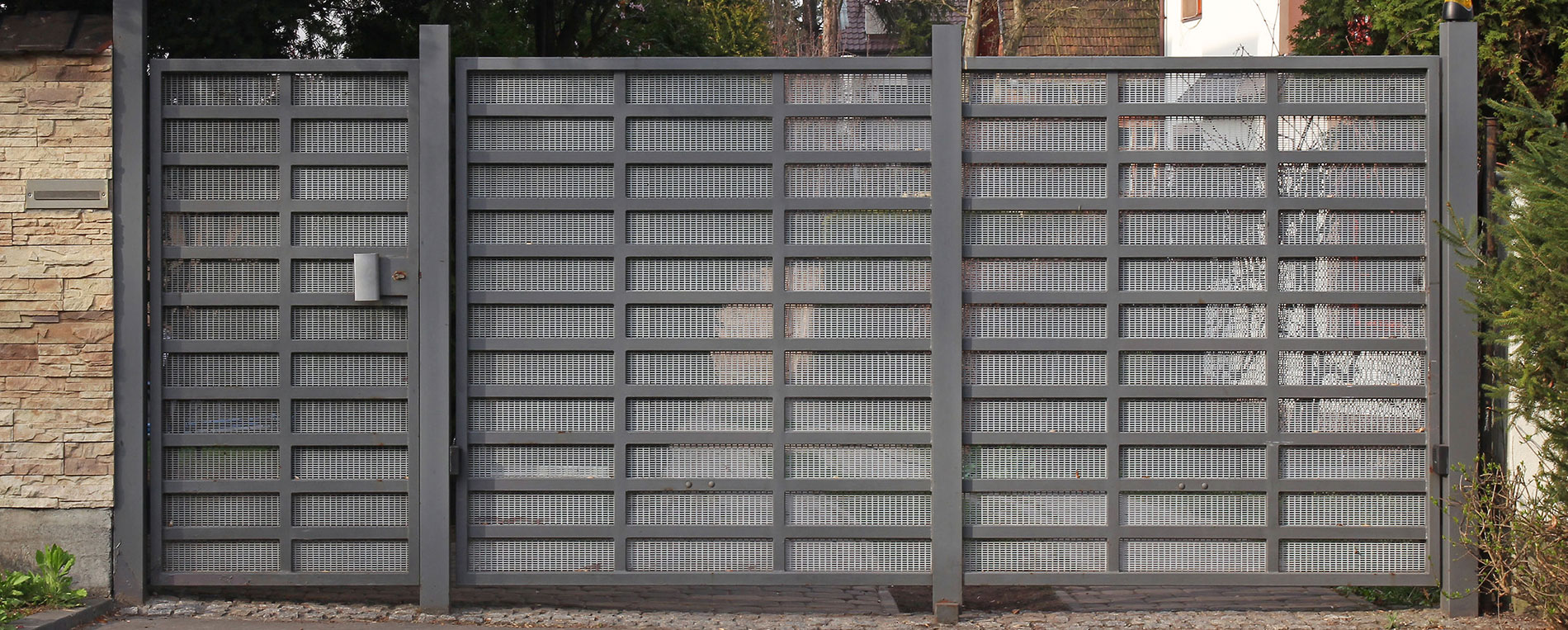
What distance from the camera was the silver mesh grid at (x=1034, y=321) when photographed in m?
5.56

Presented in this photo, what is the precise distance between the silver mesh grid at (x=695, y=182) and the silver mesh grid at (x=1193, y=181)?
5.63 feet

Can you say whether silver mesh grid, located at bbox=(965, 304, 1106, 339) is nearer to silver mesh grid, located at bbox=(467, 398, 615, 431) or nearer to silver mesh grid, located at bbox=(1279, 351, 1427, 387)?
silver mesh grid, located at bbox=(1279, 351, 1427, 387)

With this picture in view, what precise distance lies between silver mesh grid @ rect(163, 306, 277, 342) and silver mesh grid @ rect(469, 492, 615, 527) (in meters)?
1.25

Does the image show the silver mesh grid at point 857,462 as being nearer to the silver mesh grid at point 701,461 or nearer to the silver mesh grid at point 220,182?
the silver mesh grid at point 701,461

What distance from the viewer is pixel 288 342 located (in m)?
5.54

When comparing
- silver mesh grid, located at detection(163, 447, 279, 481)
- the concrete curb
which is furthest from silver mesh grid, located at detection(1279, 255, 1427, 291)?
the concrete curb

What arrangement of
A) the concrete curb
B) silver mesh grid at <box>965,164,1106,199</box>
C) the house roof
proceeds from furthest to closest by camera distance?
silver mesh grid at <box>965,164,1106,199</box>
the house roof
the concrete curb

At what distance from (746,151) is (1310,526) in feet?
10.5

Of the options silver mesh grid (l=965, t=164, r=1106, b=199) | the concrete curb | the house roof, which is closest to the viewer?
the concrete curb

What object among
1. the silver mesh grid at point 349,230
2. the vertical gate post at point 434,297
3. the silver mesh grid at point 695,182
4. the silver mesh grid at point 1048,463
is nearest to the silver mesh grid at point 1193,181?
the silver mesh grid at point 1048,463

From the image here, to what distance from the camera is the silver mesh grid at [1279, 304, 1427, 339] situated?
18.2 feet

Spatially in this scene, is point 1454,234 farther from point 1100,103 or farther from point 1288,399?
point 1100,103

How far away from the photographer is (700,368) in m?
5.58

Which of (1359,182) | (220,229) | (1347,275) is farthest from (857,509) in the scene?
(220,229)
